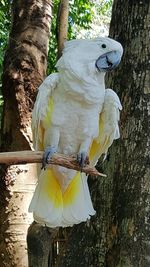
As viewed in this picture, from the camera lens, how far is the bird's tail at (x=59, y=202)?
7.51 feet

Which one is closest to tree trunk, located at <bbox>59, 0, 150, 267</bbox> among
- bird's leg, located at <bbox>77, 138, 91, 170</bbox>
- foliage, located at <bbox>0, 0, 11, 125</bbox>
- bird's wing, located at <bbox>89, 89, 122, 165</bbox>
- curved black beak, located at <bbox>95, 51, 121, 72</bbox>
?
bird's wing, located at <bbox>89, 89, 122, 165</bbox>

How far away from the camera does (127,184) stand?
8.98ft

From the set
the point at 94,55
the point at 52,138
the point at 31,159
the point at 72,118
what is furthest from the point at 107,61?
the point at 31,159

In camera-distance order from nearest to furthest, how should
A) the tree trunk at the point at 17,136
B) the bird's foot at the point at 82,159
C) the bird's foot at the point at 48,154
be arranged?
the bird's foot at the point at 48,154, the bird's foot at the point at 82,159, the tree trunk at the point at 17,136

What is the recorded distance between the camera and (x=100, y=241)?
2785 mm

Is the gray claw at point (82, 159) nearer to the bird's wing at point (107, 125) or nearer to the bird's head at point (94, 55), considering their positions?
the bird's wing at point (107, 125)

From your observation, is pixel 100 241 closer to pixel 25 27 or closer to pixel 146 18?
pixel 146 18

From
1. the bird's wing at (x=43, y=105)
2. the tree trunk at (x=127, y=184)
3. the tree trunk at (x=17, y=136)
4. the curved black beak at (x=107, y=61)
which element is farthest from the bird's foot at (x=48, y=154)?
the tree trunk at (x=17, y=136)

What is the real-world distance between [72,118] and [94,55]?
30 cm

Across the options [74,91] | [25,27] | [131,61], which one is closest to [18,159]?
[74,91]

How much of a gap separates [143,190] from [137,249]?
0.30 m

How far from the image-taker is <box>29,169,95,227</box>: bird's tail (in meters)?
2.29

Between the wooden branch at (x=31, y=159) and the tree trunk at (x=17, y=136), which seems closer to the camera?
the wooden branch at (x=31, y=159)

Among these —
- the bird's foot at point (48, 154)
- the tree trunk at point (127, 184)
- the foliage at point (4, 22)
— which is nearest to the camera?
the bird's foot at point (48, 154)
